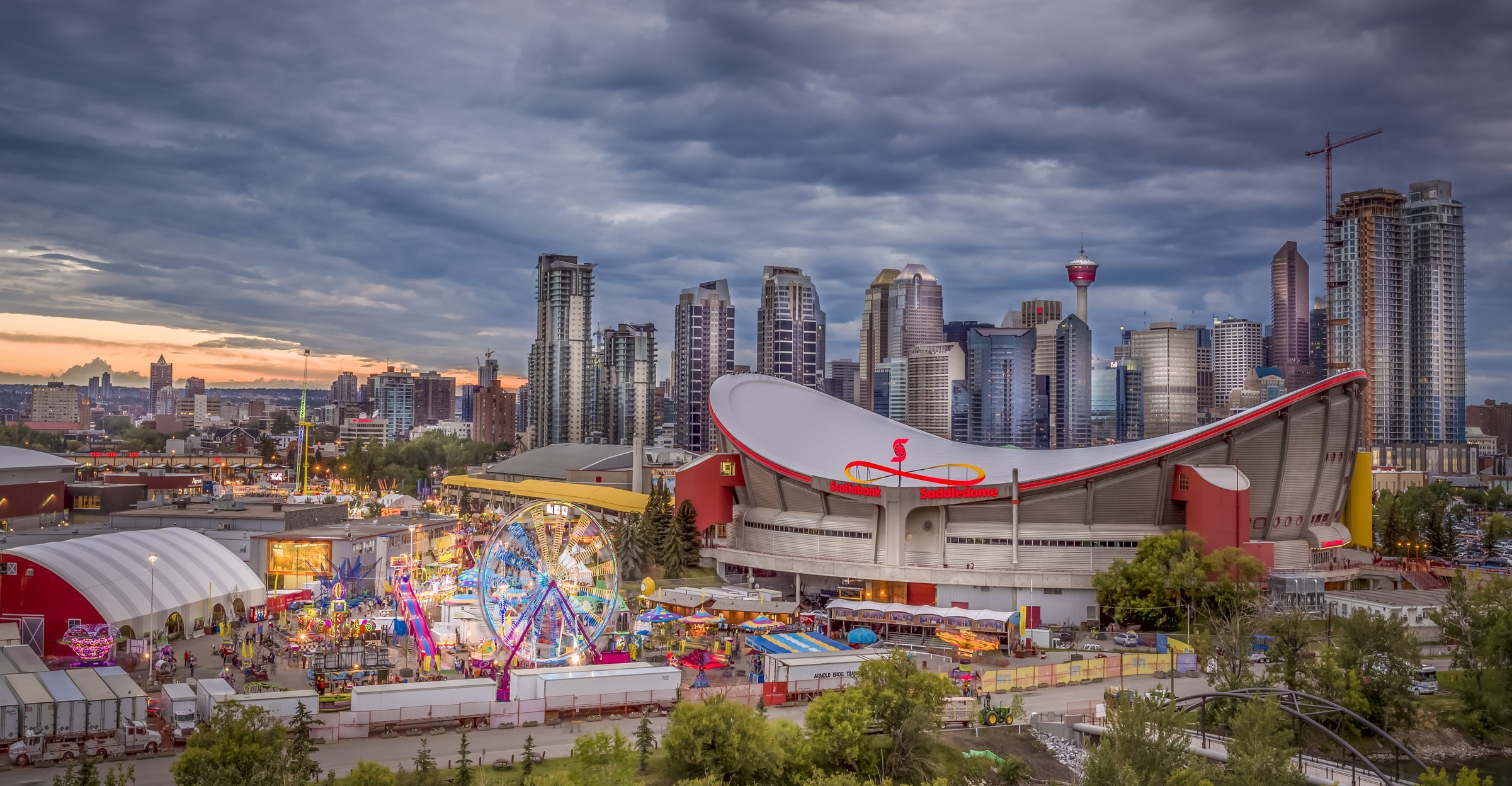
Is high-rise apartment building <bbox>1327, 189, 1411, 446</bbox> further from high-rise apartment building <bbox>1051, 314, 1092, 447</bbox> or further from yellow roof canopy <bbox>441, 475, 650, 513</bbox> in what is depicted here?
yellow roof canopy <bbox>441, 475, 650, 513</bbox>

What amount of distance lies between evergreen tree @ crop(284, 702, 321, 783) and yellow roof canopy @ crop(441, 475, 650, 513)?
34718 millimetres

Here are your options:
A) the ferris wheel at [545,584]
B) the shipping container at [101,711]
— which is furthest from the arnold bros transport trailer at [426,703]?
the shipping container at [101,711]

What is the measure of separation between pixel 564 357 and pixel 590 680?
5800 inches

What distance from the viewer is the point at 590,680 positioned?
28.0m

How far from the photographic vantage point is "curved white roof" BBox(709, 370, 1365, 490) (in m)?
44.9

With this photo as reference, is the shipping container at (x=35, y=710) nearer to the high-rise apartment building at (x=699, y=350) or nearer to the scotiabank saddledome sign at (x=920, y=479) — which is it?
the scotiabank saddledome sign at (x=920, y=479)

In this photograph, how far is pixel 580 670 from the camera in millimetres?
28750

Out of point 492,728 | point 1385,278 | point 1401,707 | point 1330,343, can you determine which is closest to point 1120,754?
point 1401,707

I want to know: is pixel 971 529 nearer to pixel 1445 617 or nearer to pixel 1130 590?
pixel 1130 590

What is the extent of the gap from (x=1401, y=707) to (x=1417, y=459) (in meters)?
133

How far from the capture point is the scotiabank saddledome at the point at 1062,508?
44188 millimetres

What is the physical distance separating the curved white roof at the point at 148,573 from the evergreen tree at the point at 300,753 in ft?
40.6

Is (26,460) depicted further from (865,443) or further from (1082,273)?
(1082,273)

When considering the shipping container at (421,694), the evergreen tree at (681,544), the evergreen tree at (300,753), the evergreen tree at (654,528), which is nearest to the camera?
the evergreen tree at (300,753)
